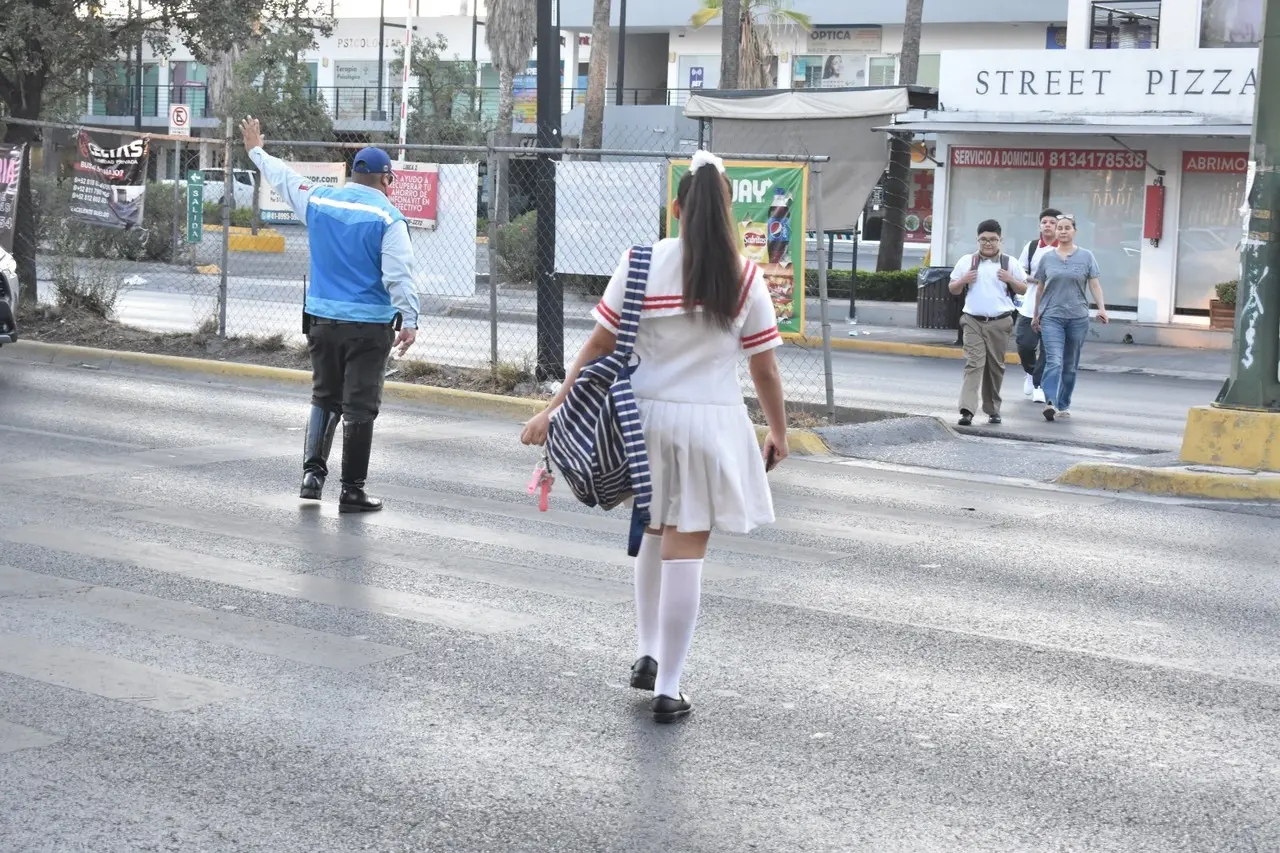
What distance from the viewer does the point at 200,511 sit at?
30.6ft

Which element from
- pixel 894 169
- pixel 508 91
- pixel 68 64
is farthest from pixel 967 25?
pixel 68 64

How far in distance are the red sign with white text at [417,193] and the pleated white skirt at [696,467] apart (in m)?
9.62

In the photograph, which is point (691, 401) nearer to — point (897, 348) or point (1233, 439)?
point (1233, 439)

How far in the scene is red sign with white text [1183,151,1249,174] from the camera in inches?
1021

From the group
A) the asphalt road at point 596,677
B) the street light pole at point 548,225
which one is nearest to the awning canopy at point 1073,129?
the street light pole at point 548,225

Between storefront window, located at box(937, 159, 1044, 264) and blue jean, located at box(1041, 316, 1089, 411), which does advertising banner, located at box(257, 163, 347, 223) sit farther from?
storefront window, located at box(937, 159, 1044, 264)

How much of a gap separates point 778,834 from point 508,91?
144 feet

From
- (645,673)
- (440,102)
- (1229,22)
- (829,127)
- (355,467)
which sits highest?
(440,102)

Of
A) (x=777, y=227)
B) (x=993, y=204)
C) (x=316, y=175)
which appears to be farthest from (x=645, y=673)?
(x=993, y=204)

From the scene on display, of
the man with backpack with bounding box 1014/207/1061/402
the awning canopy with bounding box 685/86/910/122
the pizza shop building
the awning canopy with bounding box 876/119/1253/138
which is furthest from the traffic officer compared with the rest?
the pizza shop building

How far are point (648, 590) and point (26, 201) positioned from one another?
45.8 ft

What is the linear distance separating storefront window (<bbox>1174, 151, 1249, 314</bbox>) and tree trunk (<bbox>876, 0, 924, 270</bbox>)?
5014 millimetres

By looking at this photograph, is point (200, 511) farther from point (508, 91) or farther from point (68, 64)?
point (508, 91)

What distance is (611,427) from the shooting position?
5648 millimetres
